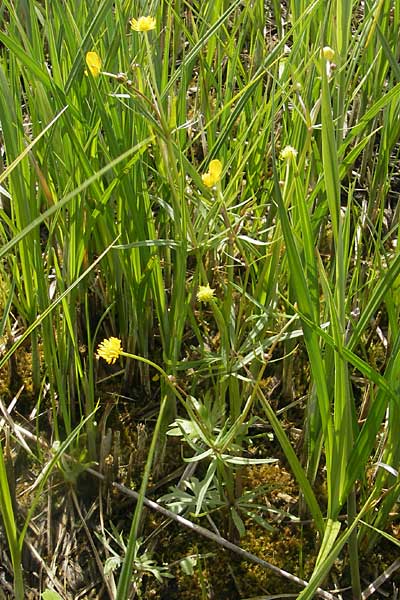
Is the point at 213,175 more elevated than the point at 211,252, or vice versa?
the point at 213,175

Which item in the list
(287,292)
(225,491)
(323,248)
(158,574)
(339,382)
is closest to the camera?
(339,382)

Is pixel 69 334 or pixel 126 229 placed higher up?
pixel 126 229

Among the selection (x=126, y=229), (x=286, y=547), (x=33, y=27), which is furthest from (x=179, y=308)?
(x=33, y=27)

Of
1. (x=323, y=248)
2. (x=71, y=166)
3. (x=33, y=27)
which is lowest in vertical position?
(x=323, y=248)

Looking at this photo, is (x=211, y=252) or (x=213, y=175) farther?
(x=211, y=252)

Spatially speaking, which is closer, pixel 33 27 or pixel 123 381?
pixel 33 27

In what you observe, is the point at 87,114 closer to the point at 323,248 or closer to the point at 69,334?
the point at 69,334

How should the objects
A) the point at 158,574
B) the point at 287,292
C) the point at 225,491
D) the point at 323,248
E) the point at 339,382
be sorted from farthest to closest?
1. the point at 323,248
2. the point at 287,292
3. the point at 225,491
4. the point at 158,574
5. the point at 339,382
